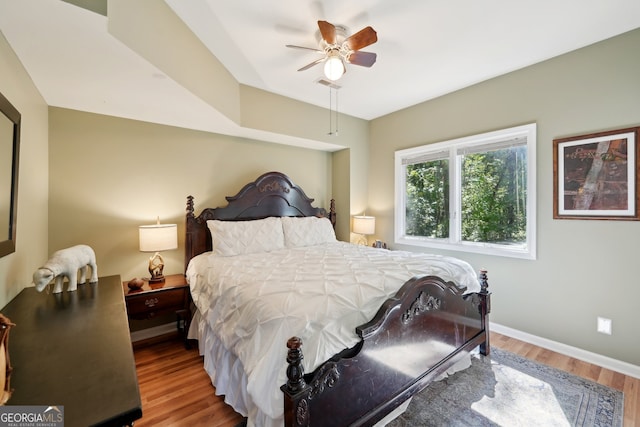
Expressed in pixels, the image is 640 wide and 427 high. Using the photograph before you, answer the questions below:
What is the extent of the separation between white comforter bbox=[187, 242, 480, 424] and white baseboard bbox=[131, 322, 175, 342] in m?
0.74

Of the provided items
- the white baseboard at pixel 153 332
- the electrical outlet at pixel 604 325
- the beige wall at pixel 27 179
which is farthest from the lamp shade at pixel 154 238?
the electrical outlet at pixel 604 325

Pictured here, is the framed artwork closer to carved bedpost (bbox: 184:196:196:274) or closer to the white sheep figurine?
carved bedpost (bbox: 184:196:196:274)

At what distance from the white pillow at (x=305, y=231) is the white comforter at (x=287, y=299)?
26.4 inches

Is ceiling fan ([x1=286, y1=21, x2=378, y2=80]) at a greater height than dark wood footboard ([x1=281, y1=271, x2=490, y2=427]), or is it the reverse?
ceiling fan ([x1=286, y1=21, x2=378, y2=80])

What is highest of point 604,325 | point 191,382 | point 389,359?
point 389,359

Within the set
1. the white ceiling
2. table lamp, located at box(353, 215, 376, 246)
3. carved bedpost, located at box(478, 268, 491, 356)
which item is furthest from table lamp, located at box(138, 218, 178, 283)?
carved bedpost, located at box(478, 268, 491, 356)

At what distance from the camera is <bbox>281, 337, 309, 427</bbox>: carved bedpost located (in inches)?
46.5

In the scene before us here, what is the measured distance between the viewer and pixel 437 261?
7.77ft

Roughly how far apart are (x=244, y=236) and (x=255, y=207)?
567mm

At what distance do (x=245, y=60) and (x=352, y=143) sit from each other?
2.00 meters

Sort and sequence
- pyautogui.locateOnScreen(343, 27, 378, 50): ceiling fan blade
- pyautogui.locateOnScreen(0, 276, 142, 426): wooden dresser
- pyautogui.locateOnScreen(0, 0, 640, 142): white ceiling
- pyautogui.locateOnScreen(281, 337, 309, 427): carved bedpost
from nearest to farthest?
pyautogui.locateOnScreen(0, 276, 142, 426): wooden dresser < pyautogui.locateOnScreen(281, 337, 309, 427): carved bedpost < pyautogui.locateOnScreen(0, 0, 640, 142): white ceiling < pyautogui.locateOnScreen(343, 27, 378, 50): ceiling fan blade

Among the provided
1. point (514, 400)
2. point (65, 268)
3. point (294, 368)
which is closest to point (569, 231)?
point (514, 400)

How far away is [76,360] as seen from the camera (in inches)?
35.4

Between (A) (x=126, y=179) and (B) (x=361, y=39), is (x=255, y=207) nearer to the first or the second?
(A) (x=126, y=179)
